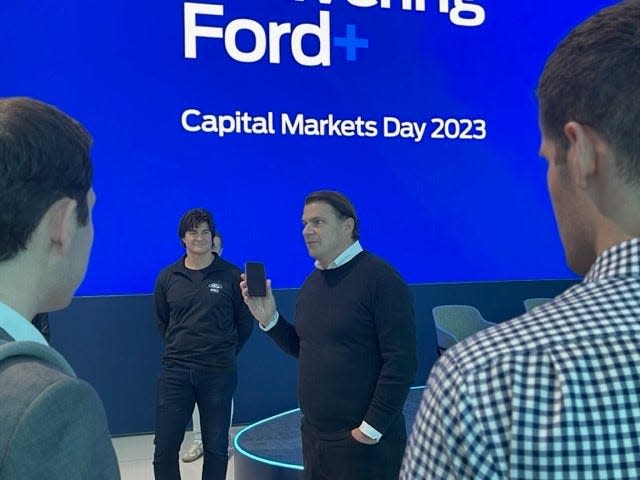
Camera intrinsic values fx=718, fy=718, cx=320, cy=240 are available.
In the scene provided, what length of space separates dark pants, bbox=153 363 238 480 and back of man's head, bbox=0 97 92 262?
3290mm

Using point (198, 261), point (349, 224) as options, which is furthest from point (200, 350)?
point (349, 224)

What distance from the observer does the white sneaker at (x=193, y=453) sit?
4715mm

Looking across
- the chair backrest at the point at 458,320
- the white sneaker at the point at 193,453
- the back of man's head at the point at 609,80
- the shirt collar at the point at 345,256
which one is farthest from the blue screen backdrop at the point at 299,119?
the back of man's head at the point at 609,80

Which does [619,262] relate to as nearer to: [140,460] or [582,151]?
[582,151]

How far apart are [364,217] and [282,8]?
172cm

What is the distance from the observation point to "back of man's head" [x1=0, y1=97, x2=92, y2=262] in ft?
2.81

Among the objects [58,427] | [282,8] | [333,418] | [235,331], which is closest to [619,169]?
[58,427]

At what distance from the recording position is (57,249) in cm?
92

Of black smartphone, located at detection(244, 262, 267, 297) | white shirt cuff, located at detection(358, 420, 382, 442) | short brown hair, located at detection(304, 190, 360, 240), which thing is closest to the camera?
white shirt cuff, located at detection(358, 420, 382, 442)

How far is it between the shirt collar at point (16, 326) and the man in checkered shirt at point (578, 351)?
0.45m

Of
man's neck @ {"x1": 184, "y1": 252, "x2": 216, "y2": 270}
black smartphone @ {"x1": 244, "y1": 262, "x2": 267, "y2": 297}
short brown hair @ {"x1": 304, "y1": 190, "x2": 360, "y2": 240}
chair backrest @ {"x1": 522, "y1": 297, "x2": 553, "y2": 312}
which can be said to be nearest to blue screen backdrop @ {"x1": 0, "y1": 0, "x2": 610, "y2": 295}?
chair backrest @ {"x1": 522, "y1": 297, "x2": 553, "y2": 312}

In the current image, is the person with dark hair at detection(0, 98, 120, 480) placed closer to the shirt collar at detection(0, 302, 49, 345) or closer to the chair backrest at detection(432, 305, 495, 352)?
the shirt collar at detection(0, 302, 49, 345)

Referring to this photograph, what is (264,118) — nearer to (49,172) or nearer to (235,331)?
(235,331)

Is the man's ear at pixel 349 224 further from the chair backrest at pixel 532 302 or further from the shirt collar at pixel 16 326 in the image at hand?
the chair backrest at pixel 532 302
